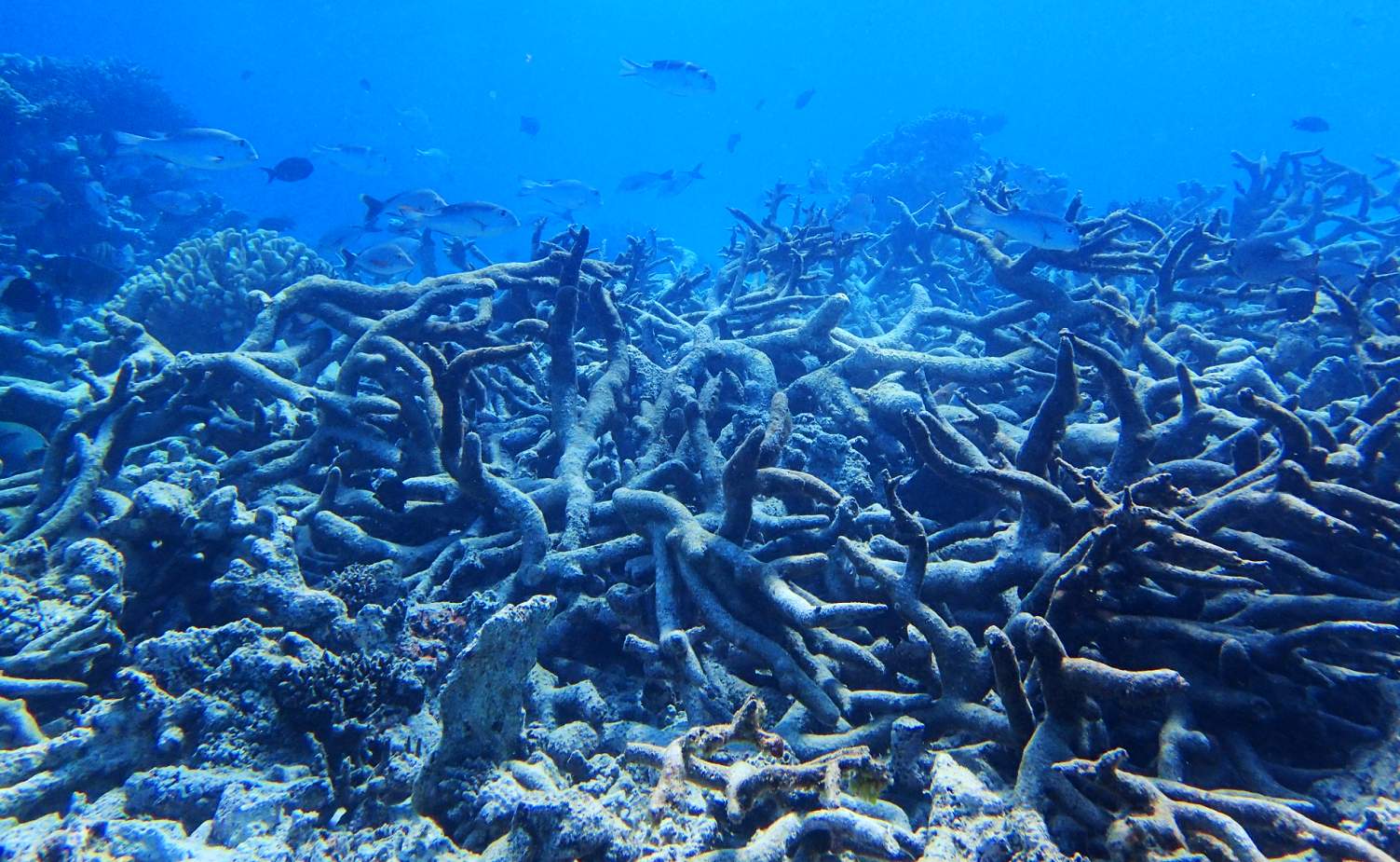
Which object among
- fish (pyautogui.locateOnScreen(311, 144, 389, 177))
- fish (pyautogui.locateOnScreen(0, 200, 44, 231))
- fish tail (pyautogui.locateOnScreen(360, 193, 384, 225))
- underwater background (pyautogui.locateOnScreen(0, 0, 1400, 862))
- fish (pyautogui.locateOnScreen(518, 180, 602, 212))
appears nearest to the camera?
underwater background (pyautogui.locateOnScreen(0, 0, 1400, 862))

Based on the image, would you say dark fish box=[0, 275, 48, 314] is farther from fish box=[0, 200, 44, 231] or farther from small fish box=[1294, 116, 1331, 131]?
small fish box=[1294, 116, 1331, 131]

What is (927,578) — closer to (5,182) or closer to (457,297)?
(457,297)

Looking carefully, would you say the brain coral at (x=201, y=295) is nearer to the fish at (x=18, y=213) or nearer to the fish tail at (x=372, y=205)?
the fish tail at (x=372, y=205)

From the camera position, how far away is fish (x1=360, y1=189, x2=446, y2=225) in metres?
10.0

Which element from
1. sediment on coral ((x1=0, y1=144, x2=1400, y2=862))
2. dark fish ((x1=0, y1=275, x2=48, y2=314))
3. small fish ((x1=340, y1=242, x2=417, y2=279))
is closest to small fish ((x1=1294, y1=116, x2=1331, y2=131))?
sediment on coral ((x1=0, y1=144, x2=1400, y2=862))

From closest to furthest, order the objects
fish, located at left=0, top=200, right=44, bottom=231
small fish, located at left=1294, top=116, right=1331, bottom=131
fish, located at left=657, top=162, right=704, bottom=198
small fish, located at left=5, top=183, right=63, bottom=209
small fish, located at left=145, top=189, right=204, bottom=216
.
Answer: fish, located at left=0, top=200, right=44, bottom=231 → small fish, located at left=5, top=183, right=63, bottom=209 → small fish, located at left=145, top=189, right=204, bottom=216 → small fish, located at left=1294, top=116, right=1331, bottom=131 → fish, located at left=657, top=162, right=704, bottom=198

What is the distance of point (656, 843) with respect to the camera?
73.7 inches

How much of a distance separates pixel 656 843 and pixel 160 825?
1.43m

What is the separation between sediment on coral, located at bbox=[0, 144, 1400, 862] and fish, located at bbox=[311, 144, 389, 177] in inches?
629

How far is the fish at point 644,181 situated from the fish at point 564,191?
3728 millimetres

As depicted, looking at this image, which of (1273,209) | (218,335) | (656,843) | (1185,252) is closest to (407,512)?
(656,843)

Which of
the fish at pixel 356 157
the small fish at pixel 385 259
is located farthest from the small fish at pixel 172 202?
the small fish at pixel 385 259

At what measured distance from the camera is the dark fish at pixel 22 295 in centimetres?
689

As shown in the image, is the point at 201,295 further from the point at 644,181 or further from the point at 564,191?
the point at 644,181
